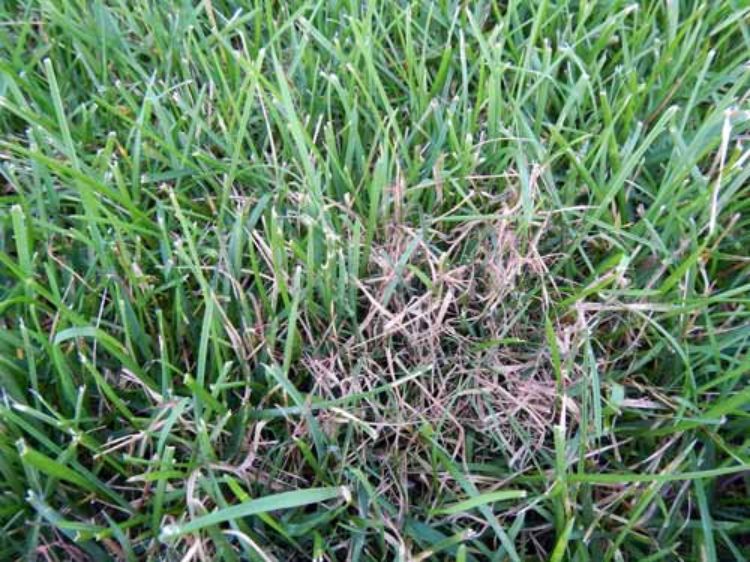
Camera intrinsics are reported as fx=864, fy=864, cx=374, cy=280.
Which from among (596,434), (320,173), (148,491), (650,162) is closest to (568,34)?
(650,162)

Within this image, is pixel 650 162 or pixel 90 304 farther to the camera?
pixel 650 162

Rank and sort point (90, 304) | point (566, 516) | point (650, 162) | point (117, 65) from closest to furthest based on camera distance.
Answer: point (566, 516), point (90, 304), point (650, 162), point (117, 65)

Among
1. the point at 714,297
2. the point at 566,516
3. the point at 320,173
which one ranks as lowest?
the point at 566,516

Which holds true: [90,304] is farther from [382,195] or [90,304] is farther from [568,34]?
[568,34]

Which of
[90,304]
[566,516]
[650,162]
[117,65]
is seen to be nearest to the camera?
[566,516]

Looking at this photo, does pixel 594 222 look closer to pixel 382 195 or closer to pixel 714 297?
pixel 714 297

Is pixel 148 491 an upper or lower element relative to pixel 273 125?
lower
